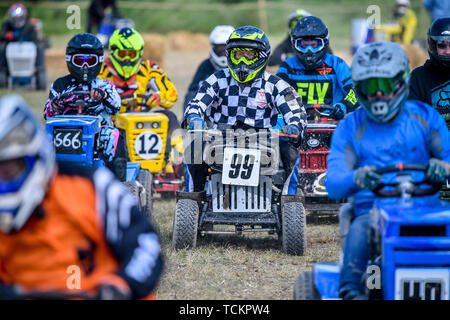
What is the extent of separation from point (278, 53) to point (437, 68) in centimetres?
653

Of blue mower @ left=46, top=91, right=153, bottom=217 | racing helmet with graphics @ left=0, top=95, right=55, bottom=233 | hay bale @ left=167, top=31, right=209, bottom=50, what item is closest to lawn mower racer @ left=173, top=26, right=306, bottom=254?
blue mower @ left=46, top=91, right=153, bottom=217

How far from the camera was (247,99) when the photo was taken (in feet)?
27.7

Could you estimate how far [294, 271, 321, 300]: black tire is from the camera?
5059 millimetres

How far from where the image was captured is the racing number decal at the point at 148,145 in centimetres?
1059

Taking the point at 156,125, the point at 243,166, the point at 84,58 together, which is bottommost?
the point at 243,166

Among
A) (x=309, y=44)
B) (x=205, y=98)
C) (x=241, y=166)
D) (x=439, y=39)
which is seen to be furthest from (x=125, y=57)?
(x=439, y=39)

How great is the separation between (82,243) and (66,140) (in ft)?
15.1

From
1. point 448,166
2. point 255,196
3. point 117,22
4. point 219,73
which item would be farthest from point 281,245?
point 117,22

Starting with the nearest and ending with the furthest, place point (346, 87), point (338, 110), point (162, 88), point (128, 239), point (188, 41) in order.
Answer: point (128, 239)
point (338, 110)
point (346, 87)
point (162, 88)
point (188, 41)

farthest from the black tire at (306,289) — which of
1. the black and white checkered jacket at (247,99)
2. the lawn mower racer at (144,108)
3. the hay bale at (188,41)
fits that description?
the hay bale at (188,41)

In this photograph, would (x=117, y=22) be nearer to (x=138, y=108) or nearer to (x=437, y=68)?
(x=138, y=108)

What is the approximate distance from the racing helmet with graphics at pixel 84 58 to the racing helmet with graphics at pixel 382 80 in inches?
179

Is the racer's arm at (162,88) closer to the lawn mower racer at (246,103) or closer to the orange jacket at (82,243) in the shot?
the lawn mower racer at (246,103)

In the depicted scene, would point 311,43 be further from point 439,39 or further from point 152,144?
point 439,39
